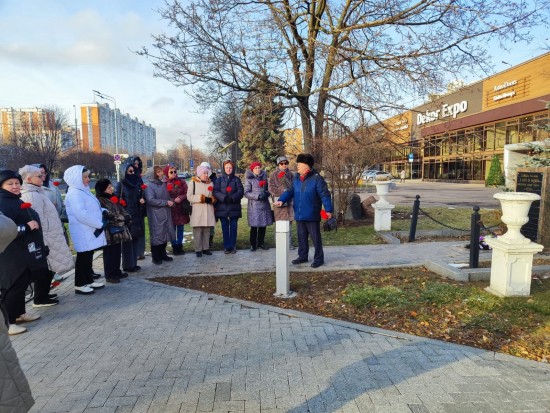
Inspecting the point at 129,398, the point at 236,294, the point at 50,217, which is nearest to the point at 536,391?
the point at 129,398

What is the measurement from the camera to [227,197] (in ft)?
24.8

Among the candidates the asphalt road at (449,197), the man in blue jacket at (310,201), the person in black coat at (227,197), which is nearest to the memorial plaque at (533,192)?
the man in blue jacket at (310,201)

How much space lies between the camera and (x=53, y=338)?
4.06 meters

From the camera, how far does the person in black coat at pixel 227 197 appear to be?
760cm

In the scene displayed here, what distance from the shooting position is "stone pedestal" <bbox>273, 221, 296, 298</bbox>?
4.98m

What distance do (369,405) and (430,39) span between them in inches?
356

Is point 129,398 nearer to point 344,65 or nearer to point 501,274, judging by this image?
point 501,274

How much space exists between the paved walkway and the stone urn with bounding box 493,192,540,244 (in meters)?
1.93

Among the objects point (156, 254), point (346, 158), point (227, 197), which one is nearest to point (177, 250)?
point (156, 254)

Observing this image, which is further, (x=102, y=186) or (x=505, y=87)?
(x=505, y=87)

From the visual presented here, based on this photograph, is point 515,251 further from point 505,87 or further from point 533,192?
point 505,87

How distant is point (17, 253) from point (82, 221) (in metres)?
1.23

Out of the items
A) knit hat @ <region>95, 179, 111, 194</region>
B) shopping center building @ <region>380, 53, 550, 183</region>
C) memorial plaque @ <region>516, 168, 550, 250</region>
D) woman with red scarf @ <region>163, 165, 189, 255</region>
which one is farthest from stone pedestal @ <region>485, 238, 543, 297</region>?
shopping center building @ <region>380, 53, 550, 183</region>

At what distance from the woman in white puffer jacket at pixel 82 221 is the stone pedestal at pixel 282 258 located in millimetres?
2607
